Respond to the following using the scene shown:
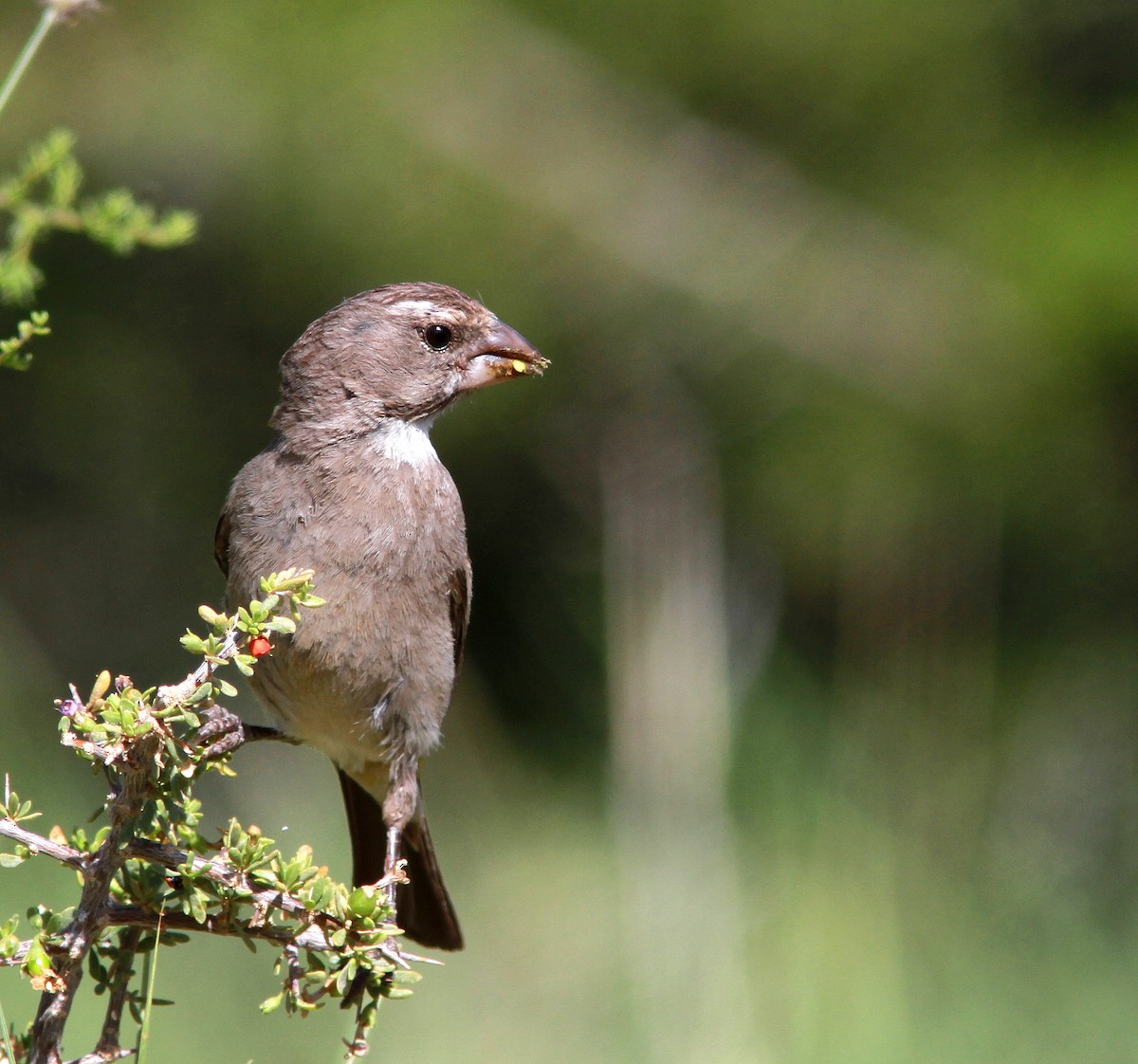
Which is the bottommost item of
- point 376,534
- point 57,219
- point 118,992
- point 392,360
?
point 118,992

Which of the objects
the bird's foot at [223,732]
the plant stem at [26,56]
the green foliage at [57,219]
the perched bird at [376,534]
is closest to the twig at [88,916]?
the bird's foot at [223,732]

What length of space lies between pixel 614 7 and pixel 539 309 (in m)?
1.68

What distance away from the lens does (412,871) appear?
3.95 m

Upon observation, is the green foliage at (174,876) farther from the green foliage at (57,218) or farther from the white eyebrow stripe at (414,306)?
the white eyebrow stripe at (414,306)

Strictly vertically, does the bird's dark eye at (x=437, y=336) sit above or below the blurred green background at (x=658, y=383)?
below

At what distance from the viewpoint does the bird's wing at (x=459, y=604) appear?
12.5 ft

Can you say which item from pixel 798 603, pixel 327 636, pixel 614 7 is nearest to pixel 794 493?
pixel 798 603

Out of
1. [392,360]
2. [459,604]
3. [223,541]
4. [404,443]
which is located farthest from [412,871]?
[392,360]

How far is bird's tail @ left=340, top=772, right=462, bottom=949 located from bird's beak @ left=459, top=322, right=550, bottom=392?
117 cm

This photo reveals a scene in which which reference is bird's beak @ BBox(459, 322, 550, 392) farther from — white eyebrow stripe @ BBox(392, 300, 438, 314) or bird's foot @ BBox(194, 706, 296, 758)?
bird's foot @ BBox(194, 706, 296, 758)

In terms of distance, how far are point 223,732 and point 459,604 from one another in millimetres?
1171

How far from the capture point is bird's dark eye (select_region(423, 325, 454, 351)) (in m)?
3.75

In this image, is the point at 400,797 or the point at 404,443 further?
the point at 400,797

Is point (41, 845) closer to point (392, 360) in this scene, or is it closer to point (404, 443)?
point (404, 443)
